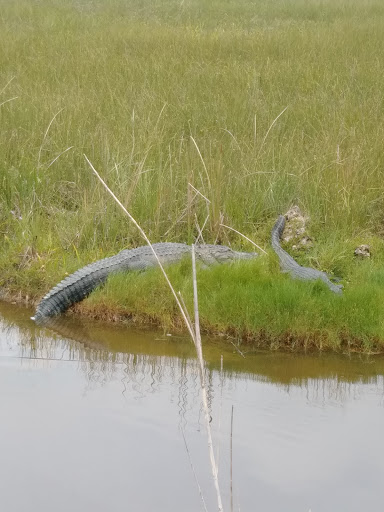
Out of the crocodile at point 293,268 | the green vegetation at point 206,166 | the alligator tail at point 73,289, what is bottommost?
the alligator tail at point 73,289

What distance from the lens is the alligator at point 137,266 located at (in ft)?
20.4

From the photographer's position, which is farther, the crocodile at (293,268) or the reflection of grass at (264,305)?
the crocodile at (293,268)

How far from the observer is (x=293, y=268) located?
6480mm

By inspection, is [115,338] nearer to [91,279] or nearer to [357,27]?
[91,279]

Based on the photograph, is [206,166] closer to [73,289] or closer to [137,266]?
[137,266]

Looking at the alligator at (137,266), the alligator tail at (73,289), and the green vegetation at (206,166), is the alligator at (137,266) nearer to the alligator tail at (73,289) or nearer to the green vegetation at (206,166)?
the alligator tail at (73,289)

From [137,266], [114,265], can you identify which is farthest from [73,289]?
[137,266]

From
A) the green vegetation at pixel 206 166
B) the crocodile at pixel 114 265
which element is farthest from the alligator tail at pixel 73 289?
the green vegetation at pixel 206 166

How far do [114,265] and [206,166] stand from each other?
1.56 m

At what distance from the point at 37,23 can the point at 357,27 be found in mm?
5019

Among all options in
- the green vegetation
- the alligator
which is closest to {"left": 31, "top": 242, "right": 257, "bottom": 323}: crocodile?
the alligator

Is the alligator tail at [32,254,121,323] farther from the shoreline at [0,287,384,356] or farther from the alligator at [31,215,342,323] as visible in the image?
the shoreline at [0,287,384,356]

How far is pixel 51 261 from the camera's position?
22.3 ft

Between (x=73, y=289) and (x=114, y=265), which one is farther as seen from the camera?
(x=114, y=265)
